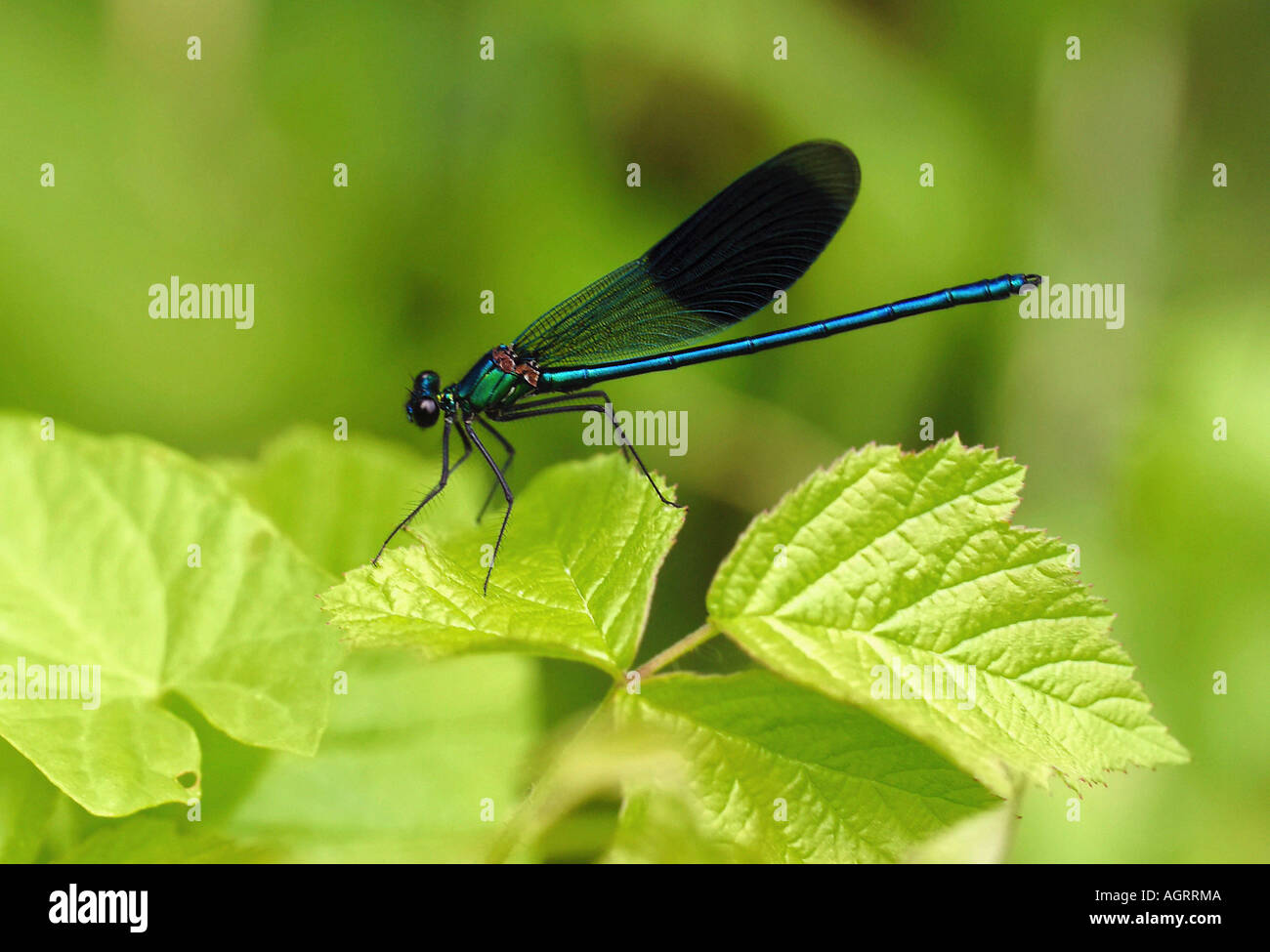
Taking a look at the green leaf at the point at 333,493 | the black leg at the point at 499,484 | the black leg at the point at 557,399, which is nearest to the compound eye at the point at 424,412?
the black leg at the point at 499,484

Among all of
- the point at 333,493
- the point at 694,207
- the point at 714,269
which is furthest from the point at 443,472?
the point at 694,207

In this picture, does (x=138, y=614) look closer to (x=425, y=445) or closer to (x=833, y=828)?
(x=833, y=828)

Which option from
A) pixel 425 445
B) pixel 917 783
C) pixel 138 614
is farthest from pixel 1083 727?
pixel 425 445

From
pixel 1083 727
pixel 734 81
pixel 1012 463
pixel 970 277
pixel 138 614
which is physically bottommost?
pixel 1083 727

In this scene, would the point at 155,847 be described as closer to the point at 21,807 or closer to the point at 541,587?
the point at 21,807

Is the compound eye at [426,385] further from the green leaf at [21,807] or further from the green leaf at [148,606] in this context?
the green leaf at [21,807]
